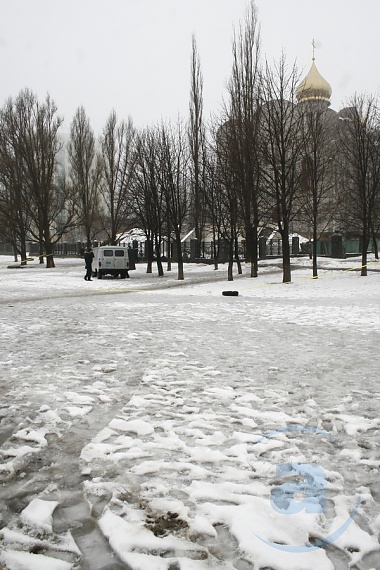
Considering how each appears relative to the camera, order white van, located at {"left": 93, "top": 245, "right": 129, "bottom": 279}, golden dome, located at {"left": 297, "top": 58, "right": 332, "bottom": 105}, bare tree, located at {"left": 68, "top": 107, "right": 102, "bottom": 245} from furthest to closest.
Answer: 1. golden dome, located at {"left": 297, "top": 58, "right": 332, "bottom": 105}
2. bare tree, located at {"left": 68, "top": 107, "right": 102, "bottom": 245}
3. white van, located at {"left": 93, "top": 245, "right": 129, "bottom": 279}

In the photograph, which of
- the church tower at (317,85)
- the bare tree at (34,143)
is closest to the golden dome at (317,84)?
the church tower at (317,85)

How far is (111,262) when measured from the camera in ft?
93.6

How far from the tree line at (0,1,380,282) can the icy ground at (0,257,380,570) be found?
1560 centimetres

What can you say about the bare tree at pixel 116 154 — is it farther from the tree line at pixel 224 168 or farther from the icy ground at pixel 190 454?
the icy ground at pixel 190 454

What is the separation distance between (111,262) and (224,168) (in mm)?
9489

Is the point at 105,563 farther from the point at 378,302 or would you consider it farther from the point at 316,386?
the point at 378,302

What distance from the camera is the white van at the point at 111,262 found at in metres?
28.5

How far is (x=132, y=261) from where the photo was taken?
34469 millimetres

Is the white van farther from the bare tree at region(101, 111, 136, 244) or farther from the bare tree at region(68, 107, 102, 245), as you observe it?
the bare tree at region(68, 107, 102, 245)

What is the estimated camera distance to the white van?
28.5m

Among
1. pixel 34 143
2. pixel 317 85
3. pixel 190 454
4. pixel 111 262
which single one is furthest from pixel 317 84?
pixel 190 454

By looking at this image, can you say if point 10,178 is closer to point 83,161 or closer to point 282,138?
point 83,161

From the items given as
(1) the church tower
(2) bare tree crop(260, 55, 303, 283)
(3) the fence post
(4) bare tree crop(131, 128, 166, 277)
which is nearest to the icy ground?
(2) bare tree crop(260, 55, 303, 283)

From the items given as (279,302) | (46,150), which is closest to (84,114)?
(46,150)
